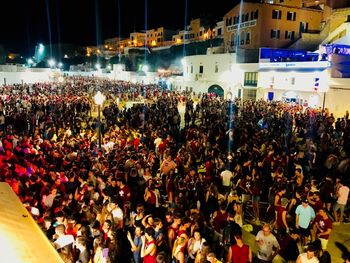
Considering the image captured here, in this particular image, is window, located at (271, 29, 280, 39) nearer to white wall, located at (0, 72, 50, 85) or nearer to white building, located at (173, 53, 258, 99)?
white building, located at (173, 53, 258, 99)

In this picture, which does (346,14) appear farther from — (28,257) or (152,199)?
(28,257)

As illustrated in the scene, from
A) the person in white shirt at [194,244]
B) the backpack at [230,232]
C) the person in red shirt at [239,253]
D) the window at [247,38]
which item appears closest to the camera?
the person in red shirt at [239,253]

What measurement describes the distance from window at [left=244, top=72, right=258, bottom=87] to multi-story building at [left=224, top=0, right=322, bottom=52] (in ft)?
17.1

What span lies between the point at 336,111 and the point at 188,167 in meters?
15.9

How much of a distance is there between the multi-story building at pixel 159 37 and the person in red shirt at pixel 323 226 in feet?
271

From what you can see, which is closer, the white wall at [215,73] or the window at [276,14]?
the white wall at [215,73]

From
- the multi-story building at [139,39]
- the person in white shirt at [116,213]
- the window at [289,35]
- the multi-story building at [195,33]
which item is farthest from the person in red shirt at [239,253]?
the multi-story building at [139,39]

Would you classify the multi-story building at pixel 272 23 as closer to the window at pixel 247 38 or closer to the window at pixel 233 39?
the window at pixel 247 38

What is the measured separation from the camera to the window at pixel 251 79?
32.7 m

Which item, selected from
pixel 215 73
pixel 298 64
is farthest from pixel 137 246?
pixel 215 73

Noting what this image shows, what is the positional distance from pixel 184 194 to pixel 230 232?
66.5 inches

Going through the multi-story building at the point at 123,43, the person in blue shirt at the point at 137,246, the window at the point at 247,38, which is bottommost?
the person in blue shirt at the point at 137,246

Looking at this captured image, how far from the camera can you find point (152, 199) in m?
7.47

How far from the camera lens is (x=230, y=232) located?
19.8 ft
